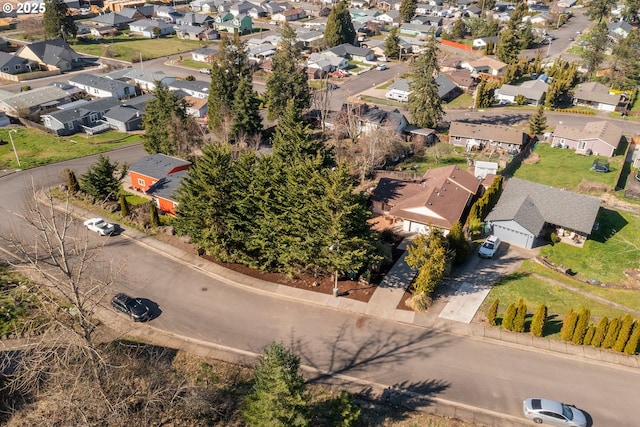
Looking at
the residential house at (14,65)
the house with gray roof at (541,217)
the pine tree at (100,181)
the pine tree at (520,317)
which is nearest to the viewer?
the pine tree at (520,317)

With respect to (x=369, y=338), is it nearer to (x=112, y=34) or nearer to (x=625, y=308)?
(x=625, y=308)

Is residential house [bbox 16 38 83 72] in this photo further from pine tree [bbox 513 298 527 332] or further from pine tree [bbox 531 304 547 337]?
pine tree [bbox 531 304 547 337]

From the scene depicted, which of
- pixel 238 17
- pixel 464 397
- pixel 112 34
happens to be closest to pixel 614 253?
pixel 464 397

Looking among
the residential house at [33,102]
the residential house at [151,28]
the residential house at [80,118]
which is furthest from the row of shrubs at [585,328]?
the residential house at [151,28]

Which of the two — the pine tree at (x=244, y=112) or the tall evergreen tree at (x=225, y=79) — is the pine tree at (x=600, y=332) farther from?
the tall evergreen tree at (x=225, y=79)

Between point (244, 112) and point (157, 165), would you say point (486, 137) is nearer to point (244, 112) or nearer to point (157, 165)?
point (244, 112)

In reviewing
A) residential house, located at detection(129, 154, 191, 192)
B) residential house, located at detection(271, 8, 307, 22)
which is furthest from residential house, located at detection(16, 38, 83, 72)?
residential house, located at detection(129, 154, 191, 192)
